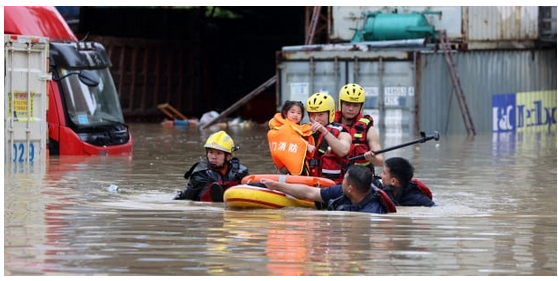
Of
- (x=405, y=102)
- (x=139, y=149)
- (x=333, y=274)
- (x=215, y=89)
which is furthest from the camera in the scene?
(x=215, y=89)

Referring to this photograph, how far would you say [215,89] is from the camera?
44.6 meters

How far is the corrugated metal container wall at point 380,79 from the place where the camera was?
32.9 metres

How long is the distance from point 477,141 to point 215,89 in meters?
15.4

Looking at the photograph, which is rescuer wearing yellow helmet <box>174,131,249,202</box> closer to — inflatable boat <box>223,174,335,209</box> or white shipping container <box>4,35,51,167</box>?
inflatable boat <box>223,174,335,209</box>

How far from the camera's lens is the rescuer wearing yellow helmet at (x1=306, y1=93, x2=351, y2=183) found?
585 inches

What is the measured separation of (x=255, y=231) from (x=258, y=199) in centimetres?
184

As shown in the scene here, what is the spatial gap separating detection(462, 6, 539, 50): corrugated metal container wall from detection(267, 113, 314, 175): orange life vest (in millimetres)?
18801

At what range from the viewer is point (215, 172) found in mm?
15398

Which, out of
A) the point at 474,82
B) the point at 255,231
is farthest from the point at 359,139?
the point at 474,82

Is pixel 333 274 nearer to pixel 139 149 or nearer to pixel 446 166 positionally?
pixel 446 166

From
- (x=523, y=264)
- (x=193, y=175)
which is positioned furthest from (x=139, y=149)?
(x=523, y=264)

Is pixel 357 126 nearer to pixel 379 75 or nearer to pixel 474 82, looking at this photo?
pixel 379 75

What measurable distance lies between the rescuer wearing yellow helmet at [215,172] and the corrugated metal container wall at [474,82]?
59.3ft

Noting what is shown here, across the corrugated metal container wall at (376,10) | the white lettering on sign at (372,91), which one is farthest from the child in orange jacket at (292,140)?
the corrugated metal container wall at (376,10)
